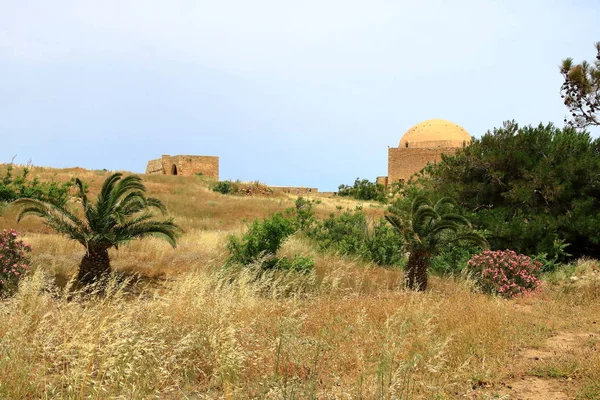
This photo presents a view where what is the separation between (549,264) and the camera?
11898 mm

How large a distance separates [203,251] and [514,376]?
873 cm

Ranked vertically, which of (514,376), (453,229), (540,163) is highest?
(540,163)

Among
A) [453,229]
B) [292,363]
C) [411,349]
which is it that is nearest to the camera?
[292,363]

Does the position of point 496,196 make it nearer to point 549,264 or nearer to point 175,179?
point 549,264

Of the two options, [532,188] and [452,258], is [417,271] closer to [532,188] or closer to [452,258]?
[452,258]

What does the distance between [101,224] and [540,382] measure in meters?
8.16

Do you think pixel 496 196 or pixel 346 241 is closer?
pixel 346 241

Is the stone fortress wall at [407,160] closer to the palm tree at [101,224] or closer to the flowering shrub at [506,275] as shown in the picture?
the flowering shrub at [506,275]

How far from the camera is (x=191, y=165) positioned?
117 feet

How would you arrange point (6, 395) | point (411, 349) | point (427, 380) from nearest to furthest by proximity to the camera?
point (6, 395) < point (427, 380) < point (411, 349)

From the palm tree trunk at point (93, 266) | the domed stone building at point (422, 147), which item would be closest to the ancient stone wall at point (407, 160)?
the domed stone building at point (422, 147)

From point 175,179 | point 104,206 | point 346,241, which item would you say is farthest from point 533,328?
point 175,179

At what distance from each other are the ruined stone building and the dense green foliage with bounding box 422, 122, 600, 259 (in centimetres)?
2324

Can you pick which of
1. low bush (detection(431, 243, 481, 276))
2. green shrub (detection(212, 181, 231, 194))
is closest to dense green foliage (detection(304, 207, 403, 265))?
low bush (detection(431, 243, 481, 276))
